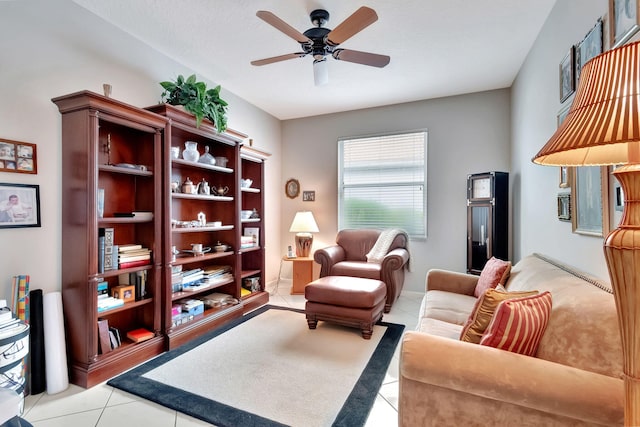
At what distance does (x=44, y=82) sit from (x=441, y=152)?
408 cm

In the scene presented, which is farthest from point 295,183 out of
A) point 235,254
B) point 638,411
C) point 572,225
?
point 638,411

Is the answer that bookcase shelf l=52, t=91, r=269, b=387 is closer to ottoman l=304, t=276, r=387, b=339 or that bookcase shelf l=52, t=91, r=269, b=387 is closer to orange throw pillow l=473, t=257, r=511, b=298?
ottoman l=304, t=276, r=387, b=339

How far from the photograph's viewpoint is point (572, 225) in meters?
1.85

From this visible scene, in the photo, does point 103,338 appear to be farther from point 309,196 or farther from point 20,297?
point 309,196

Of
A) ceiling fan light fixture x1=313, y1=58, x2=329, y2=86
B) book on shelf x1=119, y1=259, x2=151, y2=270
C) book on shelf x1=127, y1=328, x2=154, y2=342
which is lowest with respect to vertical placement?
book on shelf x1=127, y1=328, x2=154, y2=342

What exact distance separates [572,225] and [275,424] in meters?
2.09

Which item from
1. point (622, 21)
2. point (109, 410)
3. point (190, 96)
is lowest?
point (109, 410)

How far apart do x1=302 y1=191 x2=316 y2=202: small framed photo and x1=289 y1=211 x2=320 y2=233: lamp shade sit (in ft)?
1.49

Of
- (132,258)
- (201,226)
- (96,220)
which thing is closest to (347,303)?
(201,226)

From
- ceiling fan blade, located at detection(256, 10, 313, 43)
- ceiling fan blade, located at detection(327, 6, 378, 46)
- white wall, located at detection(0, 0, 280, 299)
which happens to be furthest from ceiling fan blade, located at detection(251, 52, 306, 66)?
white wall, located at detection(0, 0, 280, 299)

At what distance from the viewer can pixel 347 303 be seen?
2705mm

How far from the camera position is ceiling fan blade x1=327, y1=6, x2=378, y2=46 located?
1.77 metres

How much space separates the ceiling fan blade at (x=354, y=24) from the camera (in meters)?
1.77

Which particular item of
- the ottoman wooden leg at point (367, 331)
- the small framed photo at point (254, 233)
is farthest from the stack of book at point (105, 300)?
the ottoman wooden leg at point (367, 331)
